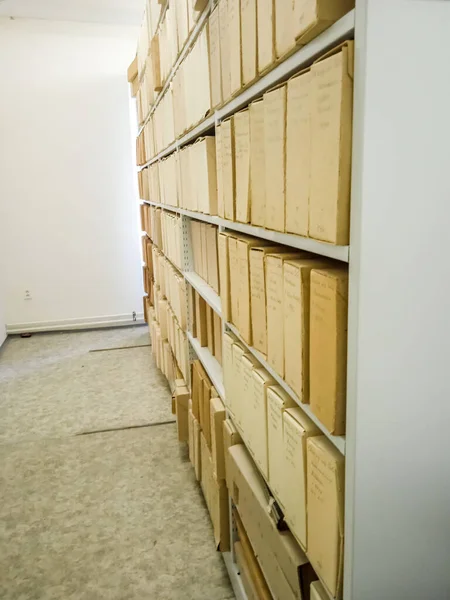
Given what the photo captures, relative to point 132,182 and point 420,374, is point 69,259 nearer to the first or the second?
point 132,182

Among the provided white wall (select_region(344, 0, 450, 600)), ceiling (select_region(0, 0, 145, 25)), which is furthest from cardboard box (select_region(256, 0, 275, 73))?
ceiling (select_region(0, 0, 145, 25))

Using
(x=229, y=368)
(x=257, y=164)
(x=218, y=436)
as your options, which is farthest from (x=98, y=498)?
(x=257, y=164)

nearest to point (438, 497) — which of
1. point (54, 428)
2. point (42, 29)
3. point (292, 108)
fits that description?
point (292, 108)

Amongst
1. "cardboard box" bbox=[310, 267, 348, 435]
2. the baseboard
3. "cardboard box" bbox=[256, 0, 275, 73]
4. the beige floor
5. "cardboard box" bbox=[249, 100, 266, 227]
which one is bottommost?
the beige floor

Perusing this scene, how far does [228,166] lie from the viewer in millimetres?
1277

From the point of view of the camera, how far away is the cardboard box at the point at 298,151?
2.56ft

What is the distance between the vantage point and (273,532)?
106cm

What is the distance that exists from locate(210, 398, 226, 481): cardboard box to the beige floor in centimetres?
39

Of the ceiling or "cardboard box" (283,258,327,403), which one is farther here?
the ceiling

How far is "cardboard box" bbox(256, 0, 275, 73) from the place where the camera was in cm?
90

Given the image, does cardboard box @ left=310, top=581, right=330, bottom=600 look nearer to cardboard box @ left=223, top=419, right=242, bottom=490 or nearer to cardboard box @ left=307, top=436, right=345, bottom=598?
cardboard box @ left=307, top=436, right=345, bottom=598

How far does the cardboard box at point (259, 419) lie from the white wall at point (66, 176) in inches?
139

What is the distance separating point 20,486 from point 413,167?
2.18 metres

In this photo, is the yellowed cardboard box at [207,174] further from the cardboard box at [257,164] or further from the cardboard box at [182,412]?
the cardboard box at [182,412]
